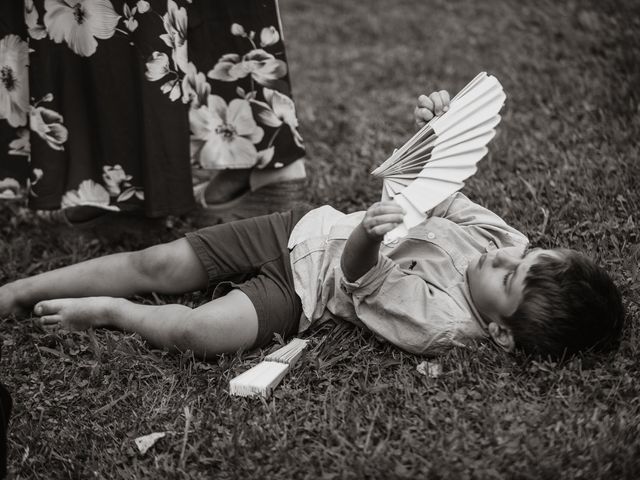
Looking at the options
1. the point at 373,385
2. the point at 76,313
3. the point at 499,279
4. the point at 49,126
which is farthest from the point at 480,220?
the point at 49,126

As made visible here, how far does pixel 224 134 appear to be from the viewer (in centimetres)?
294

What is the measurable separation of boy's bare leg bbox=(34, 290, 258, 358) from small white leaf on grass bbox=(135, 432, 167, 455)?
0.34 metres

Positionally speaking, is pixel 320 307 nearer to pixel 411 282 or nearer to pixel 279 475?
pixel 411 282

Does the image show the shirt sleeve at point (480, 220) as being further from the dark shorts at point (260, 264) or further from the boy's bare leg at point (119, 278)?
the boy's bare leg at point (119, 278)

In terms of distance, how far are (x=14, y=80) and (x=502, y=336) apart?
2007 mm

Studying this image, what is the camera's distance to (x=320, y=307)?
2.34 meters

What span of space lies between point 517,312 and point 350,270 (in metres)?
0.50

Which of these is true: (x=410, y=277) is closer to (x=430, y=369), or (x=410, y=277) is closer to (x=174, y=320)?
(x=430, y=369)

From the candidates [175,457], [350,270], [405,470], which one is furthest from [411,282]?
[175,457]

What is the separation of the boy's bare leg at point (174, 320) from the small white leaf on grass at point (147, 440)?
1.12 feet

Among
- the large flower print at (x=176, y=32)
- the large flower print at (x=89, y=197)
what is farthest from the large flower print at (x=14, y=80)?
the large flower print at (x=176, y=32)

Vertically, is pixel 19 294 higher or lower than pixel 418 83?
lower

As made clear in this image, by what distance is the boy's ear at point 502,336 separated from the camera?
6.86 ft

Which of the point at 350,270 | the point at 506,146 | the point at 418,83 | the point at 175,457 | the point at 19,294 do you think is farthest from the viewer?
the point at 418,83
